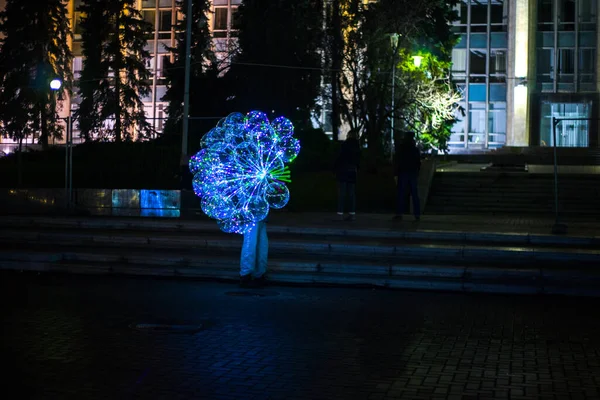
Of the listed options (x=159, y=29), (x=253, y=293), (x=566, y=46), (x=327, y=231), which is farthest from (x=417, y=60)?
(x=159, y=29)

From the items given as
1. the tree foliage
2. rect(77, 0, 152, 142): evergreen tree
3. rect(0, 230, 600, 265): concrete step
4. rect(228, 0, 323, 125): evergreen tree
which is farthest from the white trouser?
rect(77, 0, 152, 142): evergreen tree

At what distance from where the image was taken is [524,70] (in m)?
49.4

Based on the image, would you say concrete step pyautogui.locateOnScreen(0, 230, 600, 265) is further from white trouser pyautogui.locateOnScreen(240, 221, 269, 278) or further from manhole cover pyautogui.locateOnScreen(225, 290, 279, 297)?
manhole cover pyautogui.locateOnScreen(225, 290, 279, 297)

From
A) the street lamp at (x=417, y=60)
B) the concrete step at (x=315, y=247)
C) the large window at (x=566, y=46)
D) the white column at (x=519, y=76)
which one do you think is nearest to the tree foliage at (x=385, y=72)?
the street lamp at (x=417, y=60)

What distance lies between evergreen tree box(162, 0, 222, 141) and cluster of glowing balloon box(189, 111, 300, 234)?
1475 cm

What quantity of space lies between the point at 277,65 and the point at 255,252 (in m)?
23.5

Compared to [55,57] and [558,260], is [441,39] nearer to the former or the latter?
[55,57]

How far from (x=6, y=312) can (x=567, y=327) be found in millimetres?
6639

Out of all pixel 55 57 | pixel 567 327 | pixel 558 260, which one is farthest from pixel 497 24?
pixel 567 327

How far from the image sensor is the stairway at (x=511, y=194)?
70.6ft

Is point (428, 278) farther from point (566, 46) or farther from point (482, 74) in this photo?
point (482, 74)

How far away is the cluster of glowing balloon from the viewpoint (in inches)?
431

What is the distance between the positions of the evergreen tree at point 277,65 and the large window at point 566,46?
21.6 metres

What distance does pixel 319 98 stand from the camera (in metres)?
35.0
